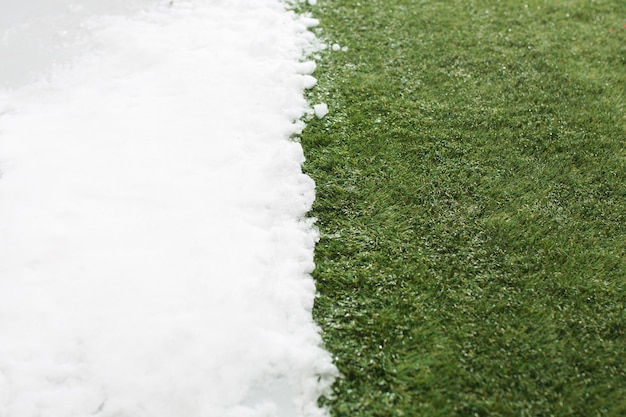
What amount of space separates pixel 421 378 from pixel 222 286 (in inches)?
31.8

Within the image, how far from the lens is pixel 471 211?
2.21 meters

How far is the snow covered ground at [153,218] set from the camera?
5.59ft

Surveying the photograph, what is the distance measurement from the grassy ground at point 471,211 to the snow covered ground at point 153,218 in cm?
18

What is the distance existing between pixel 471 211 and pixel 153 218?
1401 mm

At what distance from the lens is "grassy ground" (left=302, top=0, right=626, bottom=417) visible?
1731mm

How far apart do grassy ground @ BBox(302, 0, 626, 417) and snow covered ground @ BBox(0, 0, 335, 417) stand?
0.58 feet

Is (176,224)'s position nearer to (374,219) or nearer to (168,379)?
(168,379)

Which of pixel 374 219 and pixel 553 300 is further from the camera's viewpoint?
pixel 374 219

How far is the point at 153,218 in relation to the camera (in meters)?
2.13

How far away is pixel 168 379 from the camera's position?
1690 mm

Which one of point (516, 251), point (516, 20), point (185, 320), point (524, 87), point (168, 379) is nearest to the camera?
point (168, 379)

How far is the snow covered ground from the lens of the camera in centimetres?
170

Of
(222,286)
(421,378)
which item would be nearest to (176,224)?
(222,286)

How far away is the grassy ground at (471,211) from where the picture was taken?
1.73 m
